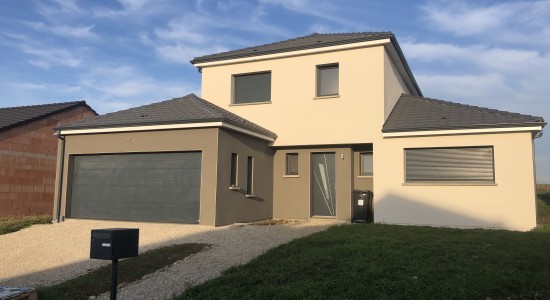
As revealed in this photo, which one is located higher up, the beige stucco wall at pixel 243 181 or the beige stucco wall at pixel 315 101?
the beige stucco wall at pixel 315 101

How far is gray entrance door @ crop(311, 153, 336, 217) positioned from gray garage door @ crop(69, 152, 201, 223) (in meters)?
4.60

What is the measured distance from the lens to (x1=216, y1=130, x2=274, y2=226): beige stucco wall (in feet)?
43.0

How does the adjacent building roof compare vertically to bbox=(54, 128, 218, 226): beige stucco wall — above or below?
above

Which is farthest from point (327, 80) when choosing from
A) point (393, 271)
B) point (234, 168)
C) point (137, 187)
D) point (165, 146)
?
point (393, 271)

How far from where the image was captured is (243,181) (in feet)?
47.2

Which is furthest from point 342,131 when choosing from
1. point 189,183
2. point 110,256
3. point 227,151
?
point 110,256

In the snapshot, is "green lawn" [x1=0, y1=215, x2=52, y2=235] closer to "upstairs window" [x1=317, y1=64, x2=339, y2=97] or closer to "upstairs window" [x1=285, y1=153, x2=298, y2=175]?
"upstairs window" [x1=285, y1=153, x2=298, y2=175]

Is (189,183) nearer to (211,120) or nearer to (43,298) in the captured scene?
(211,120)

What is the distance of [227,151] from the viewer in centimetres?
1345

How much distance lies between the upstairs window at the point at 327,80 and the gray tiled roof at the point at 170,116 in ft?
7.86

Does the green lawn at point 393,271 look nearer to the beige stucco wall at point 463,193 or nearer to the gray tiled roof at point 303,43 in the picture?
the beige stucco wall at point 463,193

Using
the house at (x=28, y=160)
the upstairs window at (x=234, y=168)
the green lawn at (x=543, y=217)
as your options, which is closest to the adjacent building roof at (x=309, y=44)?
the upstairs window at (x=234, y=168)

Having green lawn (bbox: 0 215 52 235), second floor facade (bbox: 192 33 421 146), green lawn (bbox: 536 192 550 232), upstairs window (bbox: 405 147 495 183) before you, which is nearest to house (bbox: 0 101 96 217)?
green lawn (bbox: 0 215 52 235)

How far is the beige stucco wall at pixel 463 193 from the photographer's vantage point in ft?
41.0
